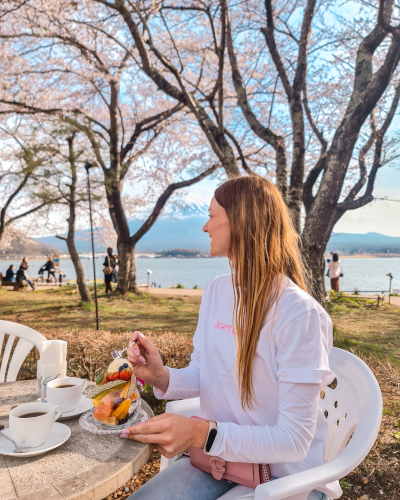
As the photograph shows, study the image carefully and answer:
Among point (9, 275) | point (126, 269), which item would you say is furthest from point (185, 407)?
point (9, 275)

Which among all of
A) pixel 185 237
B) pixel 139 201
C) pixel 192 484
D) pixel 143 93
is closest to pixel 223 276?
pixel 192 484

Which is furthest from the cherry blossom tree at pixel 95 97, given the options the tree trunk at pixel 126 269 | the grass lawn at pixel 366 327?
the grass lawn at pixel 366 327

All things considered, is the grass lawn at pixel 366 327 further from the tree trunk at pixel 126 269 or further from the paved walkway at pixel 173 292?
the tree trunk at pixel 126 269

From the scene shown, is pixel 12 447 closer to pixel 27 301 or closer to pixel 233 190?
pixel 233 190

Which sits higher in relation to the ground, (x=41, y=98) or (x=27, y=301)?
(x=41, y=98)

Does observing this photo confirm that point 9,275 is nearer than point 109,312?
No

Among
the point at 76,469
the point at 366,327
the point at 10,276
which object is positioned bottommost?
the point at 366,327

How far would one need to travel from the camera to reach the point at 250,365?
4.07 ft

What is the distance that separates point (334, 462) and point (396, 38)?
488 cm

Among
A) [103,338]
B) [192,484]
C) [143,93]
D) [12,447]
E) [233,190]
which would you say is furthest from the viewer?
[143,93]

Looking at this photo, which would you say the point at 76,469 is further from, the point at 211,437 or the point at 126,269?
the point at 126,269

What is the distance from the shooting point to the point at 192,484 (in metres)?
1.26

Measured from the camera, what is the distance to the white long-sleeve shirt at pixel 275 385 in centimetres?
113

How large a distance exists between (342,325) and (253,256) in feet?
22.9
